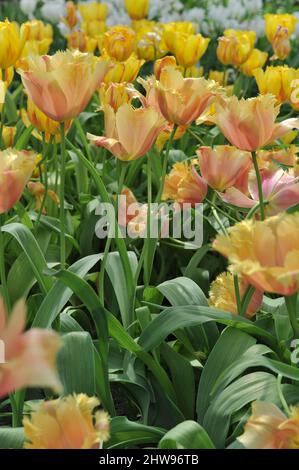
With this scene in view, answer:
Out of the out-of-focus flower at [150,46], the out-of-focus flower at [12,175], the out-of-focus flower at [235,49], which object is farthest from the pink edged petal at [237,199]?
the out-of-focus flower at [150,46]

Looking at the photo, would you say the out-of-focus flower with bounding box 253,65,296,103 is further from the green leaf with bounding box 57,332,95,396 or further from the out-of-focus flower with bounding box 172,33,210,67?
the green leaf with bounding box 57,332,95,396

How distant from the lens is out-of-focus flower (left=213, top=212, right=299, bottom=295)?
1094 mm

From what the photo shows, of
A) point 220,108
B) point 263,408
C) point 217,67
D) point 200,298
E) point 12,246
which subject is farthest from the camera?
point 217,67

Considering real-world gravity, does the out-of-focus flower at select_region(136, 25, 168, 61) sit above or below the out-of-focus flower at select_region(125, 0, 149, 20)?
above

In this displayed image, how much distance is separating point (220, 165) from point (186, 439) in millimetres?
596

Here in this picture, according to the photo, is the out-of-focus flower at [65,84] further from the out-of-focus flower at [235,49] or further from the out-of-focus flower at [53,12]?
the out-of-focus flower at [53,12]

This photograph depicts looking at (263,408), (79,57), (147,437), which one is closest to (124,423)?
(147,437)

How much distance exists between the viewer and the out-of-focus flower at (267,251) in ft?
3.59

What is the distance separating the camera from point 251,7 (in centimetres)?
466

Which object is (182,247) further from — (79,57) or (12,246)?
(79,57)

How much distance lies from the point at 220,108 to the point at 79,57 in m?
0.25

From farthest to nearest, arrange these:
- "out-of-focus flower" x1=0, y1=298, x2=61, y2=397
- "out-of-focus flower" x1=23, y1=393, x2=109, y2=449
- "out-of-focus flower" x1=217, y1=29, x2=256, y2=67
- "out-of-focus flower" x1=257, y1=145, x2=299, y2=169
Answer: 1. "out-of-focus flower" x1=217, y1=29, x2=256, y2=67
2. "out-of-focus flower" x1=257, y1=145, x2=299, y2=169
3. "out-of-focus flower" x1=23, y1=393, x2=109, y2=449
4. "out-of-focus flower" x1=0, y1=298, x2=61, y2=397

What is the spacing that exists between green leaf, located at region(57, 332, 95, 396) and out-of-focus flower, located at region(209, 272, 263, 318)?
0.99 ft

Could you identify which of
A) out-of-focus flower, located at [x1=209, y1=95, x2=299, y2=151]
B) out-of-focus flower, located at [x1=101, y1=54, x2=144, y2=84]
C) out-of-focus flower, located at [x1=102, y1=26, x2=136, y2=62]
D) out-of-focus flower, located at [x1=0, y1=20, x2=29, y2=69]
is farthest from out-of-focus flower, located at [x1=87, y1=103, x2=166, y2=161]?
out-of-focus flower, located at [x1=102, y1=26, x2=136, y2=62]
